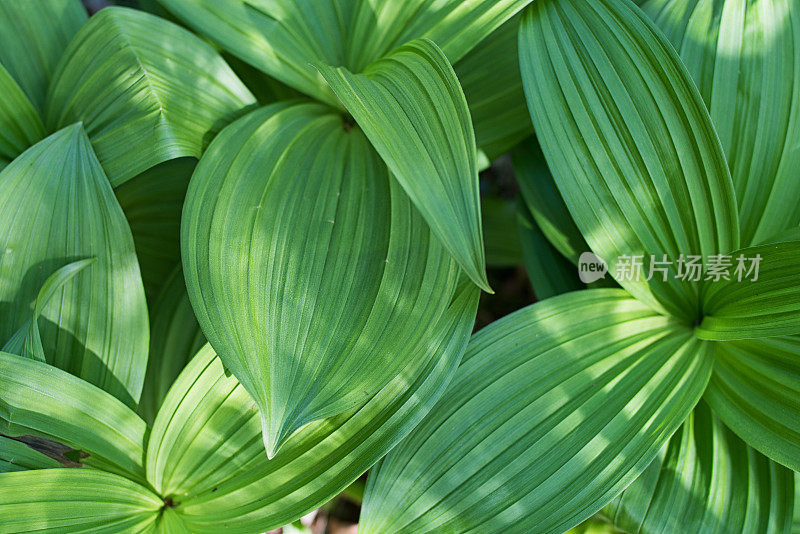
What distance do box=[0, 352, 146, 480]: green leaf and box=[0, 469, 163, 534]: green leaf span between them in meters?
0.04

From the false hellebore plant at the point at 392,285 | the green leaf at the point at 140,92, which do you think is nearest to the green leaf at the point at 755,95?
the false hellebore plant at the point at 392,285

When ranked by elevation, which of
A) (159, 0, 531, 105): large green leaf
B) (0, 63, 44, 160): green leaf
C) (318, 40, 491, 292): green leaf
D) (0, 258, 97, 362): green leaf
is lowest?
(0, 258, 97, 362): green leaf

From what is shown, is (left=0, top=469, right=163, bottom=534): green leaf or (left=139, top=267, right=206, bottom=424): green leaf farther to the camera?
(left=139, top=267, right=206, bottom=424): green leaf

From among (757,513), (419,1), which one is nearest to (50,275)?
(419,1)

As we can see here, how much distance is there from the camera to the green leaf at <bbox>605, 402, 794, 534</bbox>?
0.96 metres

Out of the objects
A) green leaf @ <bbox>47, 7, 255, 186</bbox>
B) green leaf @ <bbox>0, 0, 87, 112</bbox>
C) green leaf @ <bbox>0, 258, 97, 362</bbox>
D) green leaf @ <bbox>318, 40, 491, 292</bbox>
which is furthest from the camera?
green leaf @ <bbox>0, 0, 87, 112</bbox>

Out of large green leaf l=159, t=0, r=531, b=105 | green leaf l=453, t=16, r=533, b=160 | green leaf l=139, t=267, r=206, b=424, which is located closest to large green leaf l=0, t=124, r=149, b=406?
green leaf l=139, t=267, r=206, b=424

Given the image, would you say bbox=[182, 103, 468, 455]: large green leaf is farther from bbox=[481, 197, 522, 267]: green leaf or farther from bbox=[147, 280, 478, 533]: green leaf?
bbox=[481, 197, 522, 267]: green leaf

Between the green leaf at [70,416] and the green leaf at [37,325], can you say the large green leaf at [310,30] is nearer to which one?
the green leaf at [37,325]

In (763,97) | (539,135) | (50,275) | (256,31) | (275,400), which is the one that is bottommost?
(275,400)

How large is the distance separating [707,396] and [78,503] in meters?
1.03

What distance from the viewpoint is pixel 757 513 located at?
96cm

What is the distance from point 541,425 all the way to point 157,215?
913mm

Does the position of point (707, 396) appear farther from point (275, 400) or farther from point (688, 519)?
point (275, 400)
